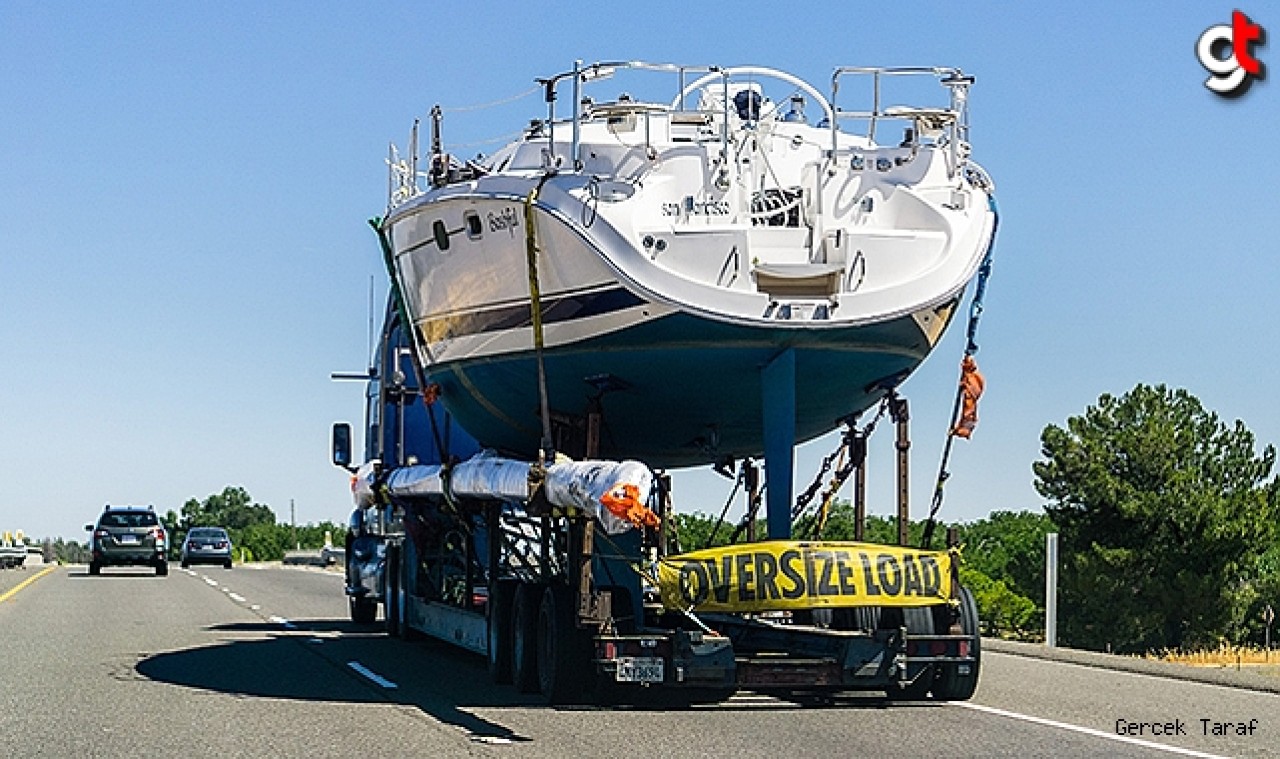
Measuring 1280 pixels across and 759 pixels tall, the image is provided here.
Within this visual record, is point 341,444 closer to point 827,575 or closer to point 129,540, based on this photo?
point 827,575

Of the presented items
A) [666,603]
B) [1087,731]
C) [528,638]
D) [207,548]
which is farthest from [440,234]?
[207,548]

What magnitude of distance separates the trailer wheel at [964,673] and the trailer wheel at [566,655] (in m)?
2.70

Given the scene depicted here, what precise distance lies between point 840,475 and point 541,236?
353cm

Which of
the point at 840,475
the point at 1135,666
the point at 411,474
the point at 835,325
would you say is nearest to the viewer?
the point at 835,325

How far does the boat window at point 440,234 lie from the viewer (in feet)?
53.3

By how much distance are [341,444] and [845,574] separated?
12547 mm

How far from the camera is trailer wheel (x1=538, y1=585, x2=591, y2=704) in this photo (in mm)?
14156

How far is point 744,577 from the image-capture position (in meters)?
13.3

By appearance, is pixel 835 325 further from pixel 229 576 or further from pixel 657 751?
pixel 229 576

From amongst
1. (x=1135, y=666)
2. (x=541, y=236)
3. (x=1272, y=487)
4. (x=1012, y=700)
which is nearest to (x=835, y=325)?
(x=541, y=236)

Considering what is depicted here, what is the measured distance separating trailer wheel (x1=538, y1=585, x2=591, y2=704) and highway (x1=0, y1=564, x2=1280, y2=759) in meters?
0.23

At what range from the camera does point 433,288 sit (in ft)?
55.5

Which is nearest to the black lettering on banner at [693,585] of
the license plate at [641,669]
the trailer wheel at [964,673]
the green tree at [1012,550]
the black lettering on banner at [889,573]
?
the license plate at [641,669]

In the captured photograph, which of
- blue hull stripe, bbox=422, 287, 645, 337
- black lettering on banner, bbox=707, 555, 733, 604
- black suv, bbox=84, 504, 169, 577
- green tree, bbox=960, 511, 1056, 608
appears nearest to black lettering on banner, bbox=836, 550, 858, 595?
black lettering on banner, bbox=707, 555, 733, 604
